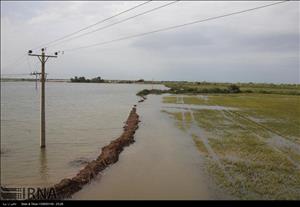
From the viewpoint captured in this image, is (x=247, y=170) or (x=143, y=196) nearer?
(x=143, y=196)

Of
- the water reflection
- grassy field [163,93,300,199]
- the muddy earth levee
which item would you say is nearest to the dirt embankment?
the muddy earth levee

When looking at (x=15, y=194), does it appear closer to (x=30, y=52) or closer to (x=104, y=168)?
(x=104, y=168)

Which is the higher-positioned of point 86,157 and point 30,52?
point 30,52

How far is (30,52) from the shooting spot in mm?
15195

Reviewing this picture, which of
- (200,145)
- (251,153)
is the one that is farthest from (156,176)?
(200,145)

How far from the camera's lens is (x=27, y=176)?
11758mm

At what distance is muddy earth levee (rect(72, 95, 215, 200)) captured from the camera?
31.8ft

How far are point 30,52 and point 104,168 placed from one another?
718 centimetres

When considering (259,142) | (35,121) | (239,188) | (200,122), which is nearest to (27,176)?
(239,188)

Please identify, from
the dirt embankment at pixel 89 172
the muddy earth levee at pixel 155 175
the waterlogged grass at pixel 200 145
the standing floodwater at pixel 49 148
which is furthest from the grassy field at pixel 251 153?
the standing floodwater at pixel 49 148

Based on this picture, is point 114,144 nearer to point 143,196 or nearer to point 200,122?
point 143,196

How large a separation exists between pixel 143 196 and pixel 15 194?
387 centimetres

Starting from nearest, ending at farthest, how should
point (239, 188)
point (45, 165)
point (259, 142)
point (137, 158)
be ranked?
1. point (239, 188)
2. point (45, 165)
3. point (137, 158)
4. point (259, 142)

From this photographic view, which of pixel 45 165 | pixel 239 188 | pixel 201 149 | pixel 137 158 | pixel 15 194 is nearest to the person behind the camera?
pixel 15 194
